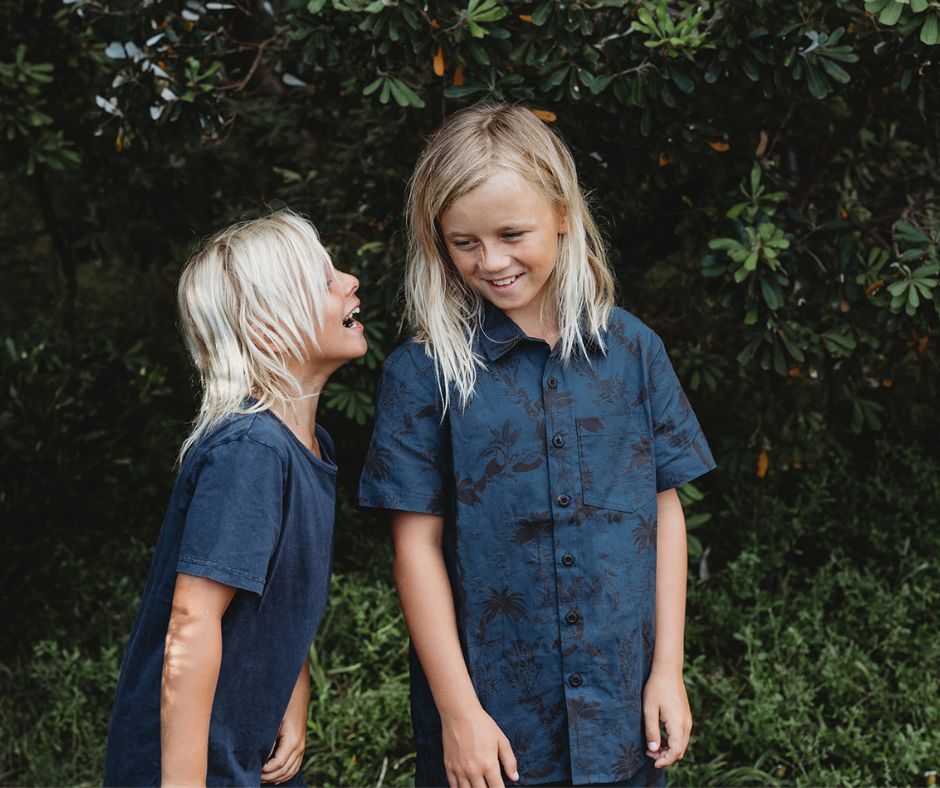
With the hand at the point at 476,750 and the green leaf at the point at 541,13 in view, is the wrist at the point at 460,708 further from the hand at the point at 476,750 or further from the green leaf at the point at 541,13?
the green leaf at the point at 541,13

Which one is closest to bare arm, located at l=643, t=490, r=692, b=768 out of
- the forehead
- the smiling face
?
the smiling face

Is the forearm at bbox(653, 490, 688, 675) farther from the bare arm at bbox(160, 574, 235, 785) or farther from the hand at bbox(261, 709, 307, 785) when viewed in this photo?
the bare arm at bbox(160, 574, 235, 785)

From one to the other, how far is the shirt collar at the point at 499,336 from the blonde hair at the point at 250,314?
0.31 meters

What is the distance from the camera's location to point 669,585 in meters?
1.99

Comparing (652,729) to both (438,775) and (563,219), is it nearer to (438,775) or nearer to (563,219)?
(438,775)

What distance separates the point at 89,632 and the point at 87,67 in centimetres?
212

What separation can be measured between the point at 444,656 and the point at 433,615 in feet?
0.24

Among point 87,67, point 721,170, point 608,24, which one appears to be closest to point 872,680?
point 721,170

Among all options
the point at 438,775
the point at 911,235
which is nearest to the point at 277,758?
the point at 438,775

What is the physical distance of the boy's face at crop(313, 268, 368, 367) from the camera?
Answer: 194cm

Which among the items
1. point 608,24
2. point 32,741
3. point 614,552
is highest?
point 608,24

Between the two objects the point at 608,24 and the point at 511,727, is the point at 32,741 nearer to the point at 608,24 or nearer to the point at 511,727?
the point at 511,727

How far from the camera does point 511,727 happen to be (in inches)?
74.4

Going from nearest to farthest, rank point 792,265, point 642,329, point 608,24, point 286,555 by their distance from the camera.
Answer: point 286,555, point 642,329, point 608,24, point 792,265
